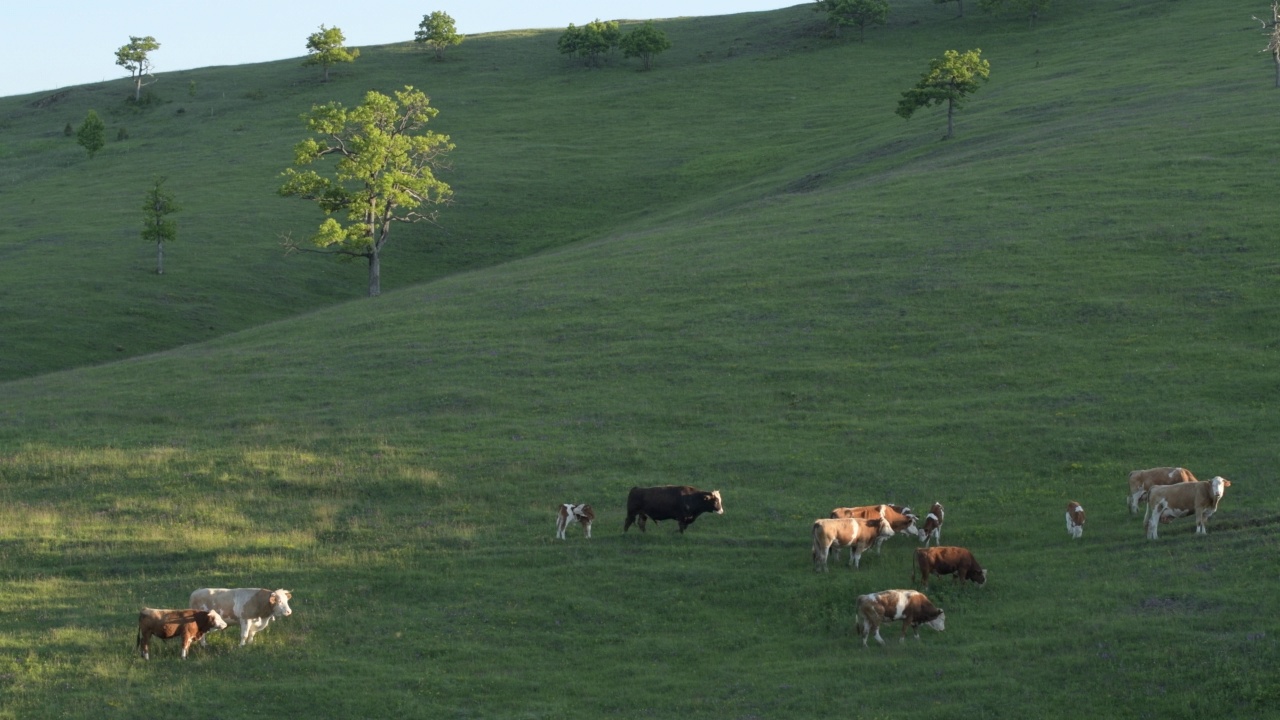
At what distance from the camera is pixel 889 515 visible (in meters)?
26.0

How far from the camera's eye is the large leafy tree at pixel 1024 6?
5113 inches

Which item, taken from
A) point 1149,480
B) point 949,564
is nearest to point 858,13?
point 1149,480

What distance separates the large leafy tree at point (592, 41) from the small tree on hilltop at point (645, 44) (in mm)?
3684

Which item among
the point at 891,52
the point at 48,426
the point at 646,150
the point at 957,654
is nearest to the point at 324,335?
the point at 48,426

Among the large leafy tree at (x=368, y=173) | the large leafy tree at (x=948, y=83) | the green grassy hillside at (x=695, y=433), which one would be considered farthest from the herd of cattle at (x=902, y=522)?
the large leafy tree at (x=948, y=83)

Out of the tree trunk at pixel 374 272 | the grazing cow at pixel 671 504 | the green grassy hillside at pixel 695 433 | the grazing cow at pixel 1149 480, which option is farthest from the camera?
the tree trunk at pixel 374 272

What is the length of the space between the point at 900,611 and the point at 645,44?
396 feet

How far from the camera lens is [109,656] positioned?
69.7 feet

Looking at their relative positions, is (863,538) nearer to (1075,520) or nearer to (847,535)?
(847,535)

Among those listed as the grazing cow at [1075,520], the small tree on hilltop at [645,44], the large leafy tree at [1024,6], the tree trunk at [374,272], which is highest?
the large leafy tree at [1024,6]

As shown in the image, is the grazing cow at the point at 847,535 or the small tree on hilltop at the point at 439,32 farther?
the small tree on hilltop at the point at 439,32

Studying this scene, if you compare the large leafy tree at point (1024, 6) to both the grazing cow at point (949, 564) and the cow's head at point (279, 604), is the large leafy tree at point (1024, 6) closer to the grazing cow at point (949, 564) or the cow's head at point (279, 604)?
the grazing cow at point (949, 564)

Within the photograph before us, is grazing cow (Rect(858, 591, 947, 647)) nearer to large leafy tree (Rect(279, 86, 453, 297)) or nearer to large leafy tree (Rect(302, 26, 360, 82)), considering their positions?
large leafy tree (Rect(279, 86, 453, 297))

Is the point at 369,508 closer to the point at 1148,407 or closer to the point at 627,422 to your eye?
the point at 627,422
